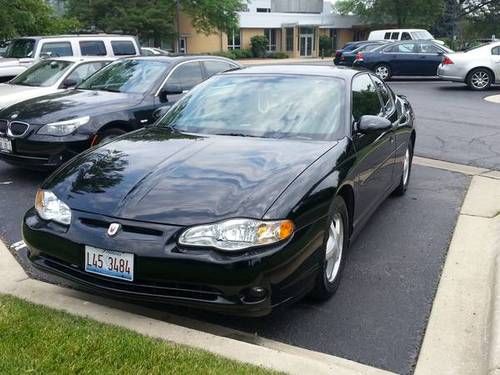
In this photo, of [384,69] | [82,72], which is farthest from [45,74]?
[384,69]

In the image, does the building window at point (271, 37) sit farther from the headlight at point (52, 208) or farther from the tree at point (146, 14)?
the headlight at point (52, 208)

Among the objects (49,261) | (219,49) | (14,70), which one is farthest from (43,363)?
(219,49)

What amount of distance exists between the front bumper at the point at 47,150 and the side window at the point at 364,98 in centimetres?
322

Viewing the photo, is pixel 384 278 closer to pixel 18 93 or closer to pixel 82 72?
pixel 18 93

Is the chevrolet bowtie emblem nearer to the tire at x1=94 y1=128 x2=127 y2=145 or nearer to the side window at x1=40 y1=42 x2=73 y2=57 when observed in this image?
the tire at x1=94 y1=128 x2=127 y2=145

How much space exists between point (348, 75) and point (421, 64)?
1707 cm

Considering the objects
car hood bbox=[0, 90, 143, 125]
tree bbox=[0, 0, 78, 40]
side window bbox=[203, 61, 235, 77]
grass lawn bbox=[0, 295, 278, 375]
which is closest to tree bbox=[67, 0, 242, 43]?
tree bbox=[0, 0, 78, 40]

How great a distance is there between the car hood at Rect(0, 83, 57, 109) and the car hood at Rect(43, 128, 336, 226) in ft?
17.9

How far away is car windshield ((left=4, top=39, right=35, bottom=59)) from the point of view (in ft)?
45.5

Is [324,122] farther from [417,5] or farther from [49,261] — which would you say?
[417,5]

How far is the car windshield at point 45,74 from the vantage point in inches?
393

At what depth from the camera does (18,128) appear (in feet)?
22.6

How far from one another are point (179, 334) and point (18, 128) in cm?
442

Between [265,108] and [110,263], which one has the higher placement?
[265,108]
